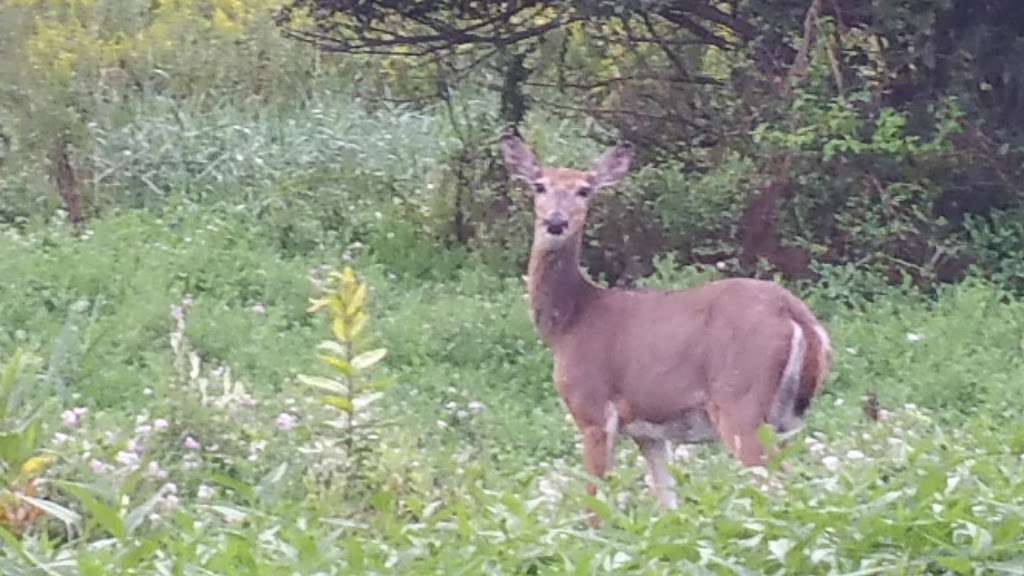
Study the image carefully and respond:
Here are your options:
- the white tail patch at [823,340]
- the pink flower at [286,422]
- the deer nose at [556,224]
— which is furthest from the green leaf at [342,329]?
the deer nose at [556,224]

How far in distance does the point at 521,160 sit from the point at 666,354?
1.30m

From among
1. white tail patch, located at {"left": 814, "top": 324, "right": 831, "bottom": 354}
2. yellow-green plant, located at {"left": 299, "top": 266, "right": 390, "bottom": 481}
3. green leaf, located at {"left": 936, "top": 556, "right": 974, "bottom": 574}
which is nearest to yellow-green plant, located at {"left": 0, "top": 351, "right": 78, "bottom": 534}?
yellow-green plant, located at {"left": 299, "top": 266, "right": 390, "bottom": 481}

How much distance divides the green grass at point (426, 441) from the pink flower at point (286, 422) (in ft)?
0.21

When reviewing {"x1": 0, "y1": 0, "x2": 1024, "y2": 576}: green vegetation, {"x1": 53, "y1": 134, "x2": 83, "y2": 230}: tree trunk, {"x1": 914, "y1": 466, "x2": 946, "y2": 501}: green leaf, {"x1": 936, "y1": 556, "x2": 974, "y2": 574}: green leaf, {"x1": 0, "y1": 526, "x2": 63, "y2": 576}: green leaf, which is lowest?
{"x1": 53, "y1": 134, "x2": 83, "y2": 230}: tree trunk

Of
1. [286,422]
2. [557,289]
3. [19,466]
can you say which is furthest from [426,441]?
[19,466]

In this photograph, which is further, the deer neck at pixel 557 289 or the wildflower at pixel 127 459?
the deer neck at pixel 557 289

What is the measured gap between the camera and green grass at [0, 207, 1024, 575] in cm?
375

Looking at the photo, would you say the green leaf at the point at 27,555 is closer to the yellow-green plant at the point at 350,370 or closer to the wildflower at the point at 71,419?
the yellow-green plant at the point at 350,370

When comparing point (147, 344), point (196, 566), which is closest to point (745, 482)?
point (196, 566)

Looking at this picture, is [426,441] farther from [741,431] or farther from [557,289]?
[741,431]

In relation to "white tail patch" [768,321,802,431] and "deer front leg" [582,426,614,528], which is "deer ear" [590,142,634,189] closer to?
"deer front leg" [582,426,614,528]

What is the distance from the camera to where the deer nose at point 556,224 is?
7840 mm

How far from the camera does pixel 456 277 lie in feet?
38.6

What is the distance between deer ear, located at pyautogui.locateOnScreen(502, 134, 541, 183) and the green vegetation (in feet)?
3.14
